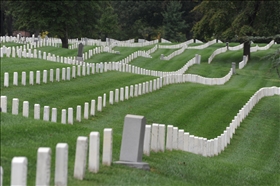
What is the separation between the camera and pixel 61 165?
10.3 meters

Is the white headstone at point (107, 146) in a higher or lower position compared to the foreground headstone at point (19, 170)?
lower

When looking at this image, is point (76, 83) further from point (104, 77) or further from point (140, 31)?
point (140, 31)

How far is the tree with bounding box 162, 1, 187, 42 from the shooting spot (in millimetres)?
106500

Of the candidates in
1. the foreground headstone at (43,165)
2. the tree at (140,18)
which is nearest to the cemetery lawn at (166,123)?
the foreground headstone at (43,165)

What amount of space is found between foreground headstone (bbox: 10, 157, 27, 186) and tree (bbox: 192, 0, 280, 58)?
5484 centimetres

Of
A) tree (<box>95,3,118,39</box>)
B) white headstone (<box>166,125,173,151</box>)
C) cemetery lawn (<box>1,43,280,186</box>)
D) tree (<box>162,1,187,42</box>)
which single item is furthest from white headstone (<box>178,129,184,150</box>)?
tree (<box>162,1,187,42</box>)

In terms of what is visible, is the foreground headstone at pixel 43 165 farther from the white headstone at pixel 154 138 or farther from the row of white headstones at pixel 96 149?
the white headstone at pixel 154 138

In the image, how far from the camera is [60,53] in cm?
5681

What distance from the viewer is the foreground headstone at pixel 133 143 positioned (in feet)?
43.5

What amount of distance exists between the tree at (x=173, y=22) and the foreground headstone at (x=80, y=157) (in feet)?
313

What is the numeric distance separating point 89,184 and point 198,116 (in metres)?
19.5

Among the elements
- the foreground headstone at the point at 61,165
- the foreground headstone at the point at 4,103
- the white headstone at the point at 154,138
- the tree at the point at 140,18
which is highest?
the foreground headstone at the point at 61,165

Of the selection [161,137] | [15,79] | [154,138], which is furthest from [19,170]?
Result: [15,79]

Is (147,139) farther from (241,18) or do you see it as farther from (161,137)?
(241,18)
